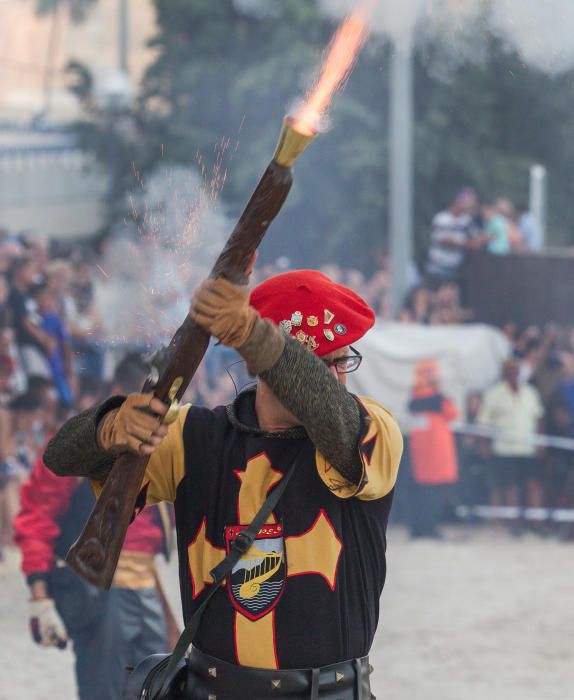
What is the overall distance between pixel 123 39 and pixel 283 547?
1057cm

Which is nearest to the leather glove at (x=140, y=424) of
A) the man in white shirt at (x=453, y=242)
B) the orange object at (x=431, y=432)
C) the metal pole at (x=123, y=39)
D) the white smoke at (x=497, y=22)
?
the white smoke at (x=497, y=22)

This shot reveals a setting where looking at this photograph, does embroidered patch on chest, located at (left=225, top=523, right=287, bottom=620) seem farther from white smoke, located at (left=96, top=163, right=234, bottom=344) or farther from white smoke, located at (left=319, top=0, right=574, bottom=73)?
white smoke, located at (left=319, top=0, right=574, bottom=73)

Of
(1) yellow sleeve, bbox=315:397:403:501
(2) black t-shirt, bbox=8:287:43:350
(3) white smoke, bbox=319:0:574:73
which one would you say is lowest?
(1) yellow sleeve, bbox=315:397:403:501

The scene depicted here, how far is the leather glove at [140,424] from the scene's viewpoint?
6.31 ft

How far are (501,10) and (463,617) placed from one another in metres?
3.44

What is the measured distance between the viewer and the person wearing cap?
2.08 meters

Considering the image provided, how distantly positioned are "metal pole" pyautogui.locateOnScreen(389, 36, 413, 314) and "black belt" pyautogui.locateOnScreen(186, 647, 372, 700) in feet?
22.3

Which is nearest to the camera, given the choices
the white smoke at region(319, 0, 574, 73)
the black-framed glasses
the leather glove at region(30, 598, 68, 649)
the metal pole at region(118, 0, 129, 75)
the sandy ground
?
the black-framed glasses

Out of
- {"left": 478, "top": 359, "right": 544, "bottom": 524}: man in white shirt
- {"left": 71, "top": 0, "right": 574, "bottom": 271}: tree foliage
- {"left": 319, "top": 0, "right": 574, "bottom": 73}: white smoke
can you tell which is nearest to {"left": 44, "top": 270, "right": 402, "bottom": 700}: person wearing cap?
{"left": 319, "top": 0, "right": 574, "bottom": 73}: white smoke

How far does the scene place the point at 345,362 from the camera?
2.16m

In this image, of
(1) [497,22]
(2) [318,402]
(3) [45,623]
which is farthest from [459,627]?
(2) [318,402]

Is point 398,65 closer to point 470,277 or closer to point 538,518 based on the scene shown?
point 470,277

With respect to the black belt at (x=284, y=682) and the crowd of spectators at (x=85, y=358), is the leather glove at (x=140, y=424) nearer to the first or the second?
the black belt at (x=284, y=682)

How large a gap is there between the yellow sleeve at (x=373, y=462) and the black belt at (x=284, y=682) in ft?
1.03
